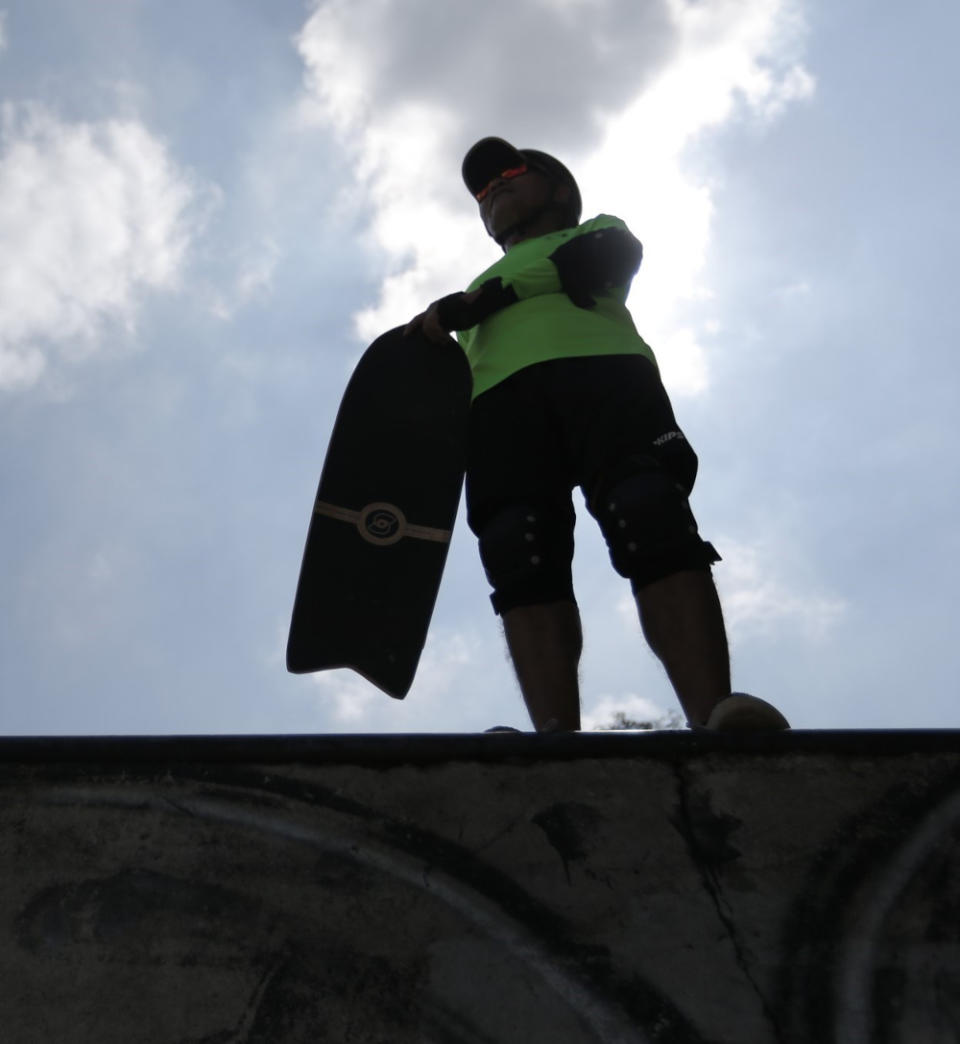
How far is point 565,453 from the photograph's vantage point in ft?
9.18

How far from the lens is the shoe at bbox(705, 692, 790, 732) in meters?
1.78

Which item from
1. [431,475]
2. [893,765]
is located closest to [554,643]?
[431,475]

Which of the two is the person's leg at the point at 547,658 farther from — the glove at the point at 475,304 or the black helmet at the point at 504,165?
the black helmet at the point at 504,165

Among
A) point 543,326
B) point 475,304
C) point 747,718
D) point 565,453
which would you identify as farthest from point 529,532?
point 747,718

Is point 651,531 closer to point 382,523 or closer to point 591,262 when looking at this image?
point 382,523

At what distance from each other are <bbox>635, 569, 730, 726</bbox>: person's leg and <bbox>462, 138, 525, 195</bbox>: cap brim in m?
1.64

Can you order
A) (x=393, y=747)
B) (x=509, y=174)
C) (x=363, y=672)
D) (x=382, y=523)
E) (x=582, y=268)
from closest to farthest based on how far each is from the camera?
(x=393, y=747), (x=363, y=672), (x=382, y=523), (x=582, y=268), (x=509, y=174)

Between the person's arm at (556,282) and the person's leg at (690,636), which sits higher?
the person's arm at (556,282)

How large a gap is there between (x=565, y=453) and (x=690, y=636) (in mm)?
679

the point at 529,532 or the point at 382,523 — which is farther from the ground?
the point at 382,523

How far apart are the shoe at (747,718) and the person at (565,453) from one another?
0.05 meters

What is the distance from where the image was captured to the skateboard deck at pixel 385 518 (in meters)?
2.75

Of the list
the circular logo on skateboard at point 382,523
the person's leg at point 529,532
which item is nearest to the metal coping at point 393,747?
the person's leg at point 529,532

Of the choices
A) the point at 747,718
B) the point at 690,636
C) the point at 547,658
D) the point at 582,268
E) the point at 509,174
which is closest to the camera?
the point at 747,718
